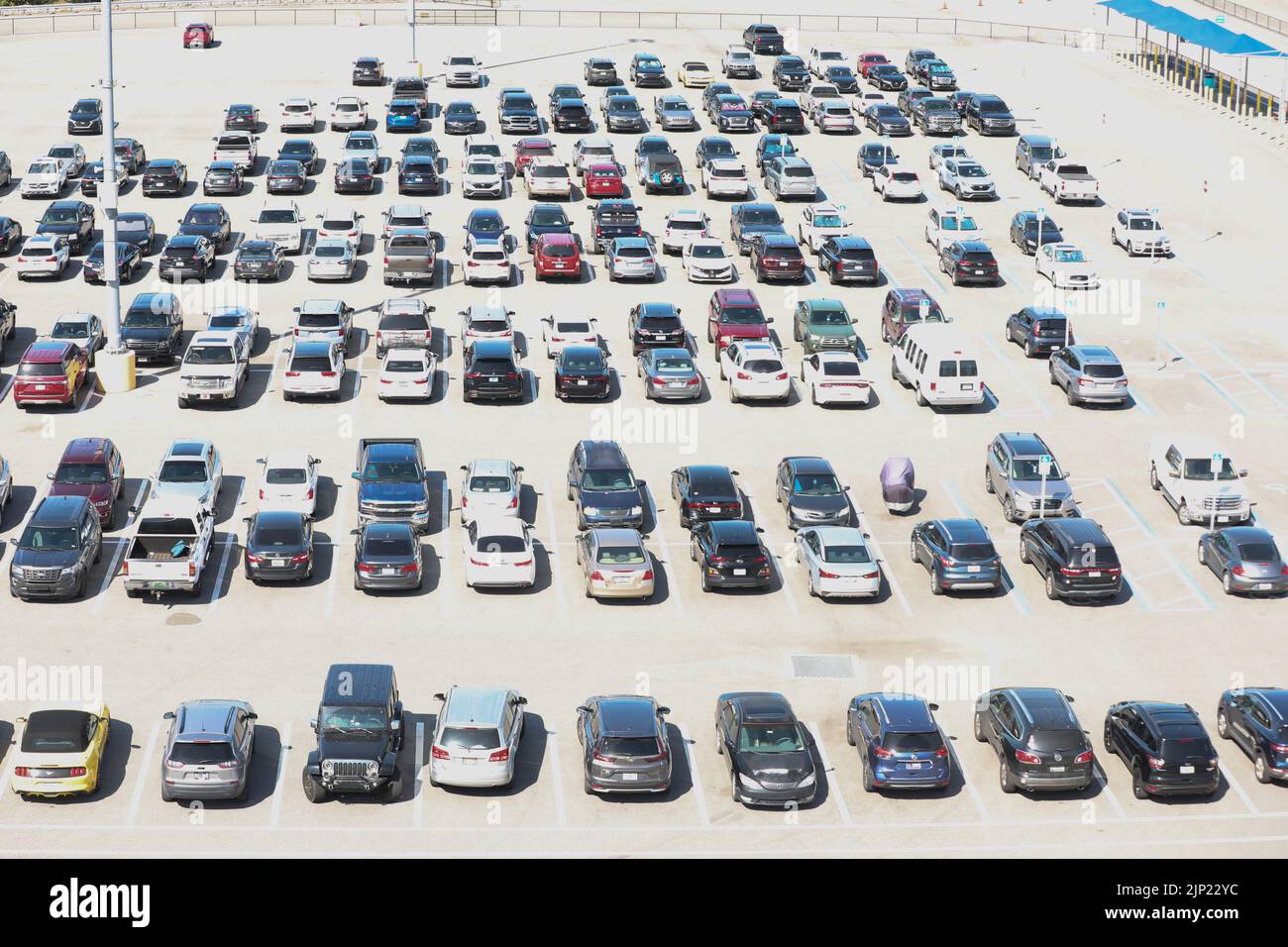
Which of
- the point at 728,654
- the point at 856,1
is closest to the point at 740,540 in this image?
the point at 728,654

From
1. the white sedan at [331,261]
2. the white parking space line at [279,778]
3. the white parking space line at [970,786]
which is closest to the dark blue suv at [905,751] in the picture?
the white parking space line at [970,786]

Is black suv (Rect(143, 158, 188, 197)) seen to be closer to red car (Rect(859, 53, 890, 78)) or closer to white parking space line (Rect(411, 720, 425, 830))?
red car (Rect(859, 53, 890, 78))

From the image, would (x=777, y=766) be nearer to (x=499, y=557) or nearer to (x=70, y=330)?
(x=499, y=557)

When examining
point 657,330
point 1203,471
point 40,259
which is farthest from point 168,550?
point 1203,471

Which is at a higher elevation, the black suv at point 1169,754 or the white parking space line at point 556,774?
the black suv at point 1169,754

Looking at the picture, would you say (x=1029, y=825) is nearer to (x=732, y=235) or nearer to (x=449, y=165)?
(x=732, y=235)

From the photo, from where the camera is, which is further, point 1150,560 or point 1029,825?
point 1150,560

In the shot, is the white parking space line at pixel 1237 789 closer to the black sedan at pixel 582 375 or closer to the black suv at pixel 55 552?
the black sedan at pixel 582 375
